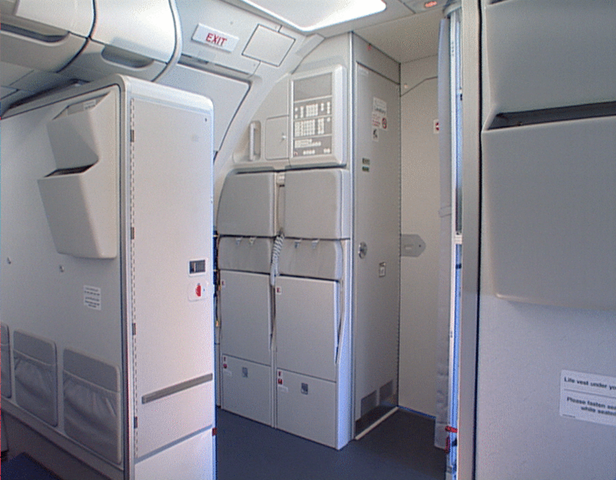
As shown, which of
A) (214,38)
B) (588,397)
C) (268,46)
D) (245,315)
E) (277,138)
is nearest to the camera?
(588,397)

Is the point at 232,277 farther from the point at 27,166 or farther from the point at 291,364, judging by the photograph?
the point at 27,166

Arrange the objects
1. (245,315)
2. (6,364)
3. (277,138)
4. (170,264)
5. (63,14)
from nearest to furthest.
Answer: (63,14), (170,264), (6,364), (277,138), (245,315)

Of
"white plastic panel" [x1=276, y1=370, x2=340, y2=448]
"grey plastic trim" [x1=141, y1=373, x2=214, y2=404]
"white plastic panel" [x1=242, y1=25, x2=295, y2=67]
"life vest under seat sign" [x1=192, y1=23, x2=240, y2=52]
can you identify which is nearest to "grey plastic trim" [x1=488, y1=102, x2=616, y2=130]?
"grey plastic trim" [x1=141, y1=373, x2=214, y2=404]

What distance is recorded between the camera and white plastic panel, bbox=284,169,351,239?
3.57 meters

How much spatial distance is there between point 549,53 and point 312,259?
9.32ft

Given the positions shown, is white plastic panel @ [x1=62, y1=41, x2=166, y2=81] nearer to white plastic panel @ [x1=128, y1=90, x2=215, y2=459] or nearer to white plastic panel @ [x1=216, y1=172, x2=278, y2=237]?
white plastic panel @ [x1=128, y1=90, x2=215, y2=459]

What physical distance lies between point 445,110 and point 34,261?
2.99 meters

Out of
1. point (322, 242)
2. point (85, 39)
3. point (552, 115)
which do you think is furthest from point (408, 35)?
point (552, 115)

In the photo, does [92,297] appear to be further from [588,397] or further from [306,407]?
[588,397]

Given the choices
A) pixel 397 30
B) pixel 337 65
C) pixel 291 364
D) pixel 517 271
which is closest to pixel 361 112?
pixel 337 65

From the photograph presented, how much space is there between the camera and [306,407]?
379cm

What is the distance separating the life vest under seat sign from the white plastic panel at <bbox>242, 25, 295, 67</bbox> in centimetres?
15

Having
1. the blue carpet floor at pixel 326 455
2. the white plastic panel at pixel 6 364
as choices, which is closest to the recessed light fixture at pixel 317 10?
the white plastic panel at pixel 6 364

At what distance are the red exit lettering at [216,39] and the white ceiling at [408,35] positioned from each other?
104 cm
